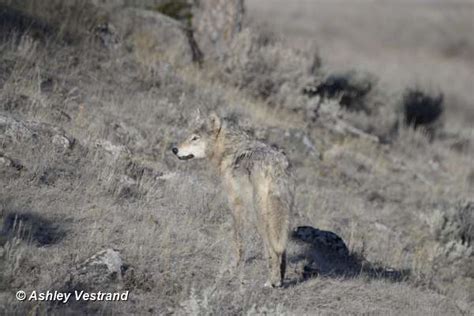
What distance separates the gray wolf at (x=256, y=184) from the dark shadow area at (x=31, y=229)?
1744 mm

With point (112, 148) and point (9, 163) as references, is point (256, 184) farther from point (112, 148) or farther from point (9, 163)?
point (112, 148)

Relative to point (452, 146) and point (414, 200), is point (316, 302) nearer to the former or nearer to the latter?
point (414, 200)

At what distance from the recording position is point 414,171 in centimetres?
1449

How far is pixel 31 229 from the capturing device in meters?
6.49

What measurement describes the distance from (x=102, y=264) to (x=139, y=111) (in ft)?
17.8

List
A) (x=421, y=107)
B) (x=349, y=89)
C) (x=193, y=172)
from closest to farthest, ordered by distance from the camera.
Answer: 1. (x=193, y=172)
2. (x=349, y=89)
3. (x=421, y=107)

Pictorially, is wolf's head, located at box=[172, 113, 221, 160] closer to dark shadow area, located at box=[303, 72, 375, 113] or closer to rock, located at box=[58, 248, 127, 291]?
rock, located at box=[58, 248, 127, 291]

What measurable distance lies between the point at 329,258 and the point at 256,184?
8.80ft

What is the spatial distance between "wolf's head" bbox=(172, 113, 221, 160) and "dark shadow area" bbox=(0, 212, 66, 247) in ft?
5.42

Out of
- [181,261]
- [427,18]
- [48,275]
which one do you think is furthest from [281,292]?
[427,18]

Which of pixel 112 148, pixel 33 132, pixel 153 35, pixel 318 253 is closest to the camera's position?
pixel 33 132

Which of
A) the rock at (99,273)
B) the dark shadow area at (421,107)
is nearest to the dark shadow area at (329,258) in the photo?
the rock at (99,273)

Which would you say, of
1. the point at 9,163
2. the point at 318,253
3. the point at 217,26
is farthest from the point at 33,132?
the point at 217,26

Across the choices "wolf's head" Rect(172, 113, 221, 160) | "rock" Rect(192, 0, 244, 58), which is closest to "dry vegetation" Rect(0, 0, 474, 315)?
"rock" Rect(192, 0, 244, 58)
